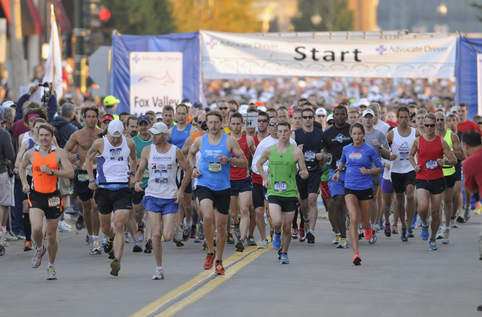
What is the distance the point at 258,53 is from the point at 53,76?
5151 mm

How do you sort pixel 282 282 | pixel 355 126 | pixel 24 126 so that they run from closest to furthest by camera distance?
pixel 282 282 → pixel 355 126 → pixel 24 126

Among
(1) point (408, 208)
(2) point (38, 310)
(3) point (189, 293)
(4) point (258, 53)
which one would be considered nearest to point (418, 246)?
(1) point (408, 208)

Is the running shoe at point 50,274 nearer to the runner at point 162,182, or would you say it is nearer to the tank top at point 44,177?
the tank top at point 44,177

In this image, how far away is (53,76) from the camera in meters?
22.0

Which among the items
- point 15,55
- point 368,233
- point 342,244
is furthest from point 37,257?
point 15,55

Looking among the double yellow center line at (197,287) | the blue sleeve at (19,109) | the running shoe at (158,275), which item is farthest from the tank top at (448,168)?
the blue sleeve at (19,109)

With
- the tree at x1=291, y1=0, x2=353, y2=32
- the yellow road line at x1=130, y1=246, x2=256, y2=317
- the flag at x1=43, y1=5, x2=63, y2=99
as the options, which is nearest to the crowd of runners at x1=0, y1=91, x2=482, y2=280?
the yellow road line at x1=130, y1=246, x2=256, y2=317

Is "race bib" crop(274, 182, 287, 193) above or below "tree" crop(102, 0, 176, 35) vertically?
below

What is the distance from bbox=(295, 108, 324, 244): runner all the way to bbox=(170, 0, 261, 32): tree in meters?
55.1

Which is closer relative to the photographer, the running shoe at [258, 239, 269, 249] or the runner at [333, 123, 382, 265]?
the runner at [333, 123, 382, 265]

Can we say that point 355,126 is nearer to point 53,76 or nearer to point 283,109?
point 283,109

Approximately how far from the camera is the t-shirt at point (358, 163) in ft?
50.0

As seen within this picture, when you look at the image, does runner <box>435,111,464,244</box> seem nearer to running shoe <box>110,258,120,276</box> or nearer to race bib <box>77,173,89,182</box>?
race bib <box>77,173,89,182</box>

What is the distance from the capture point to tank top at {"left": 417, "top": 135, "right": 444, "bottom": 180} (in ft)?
53.7
